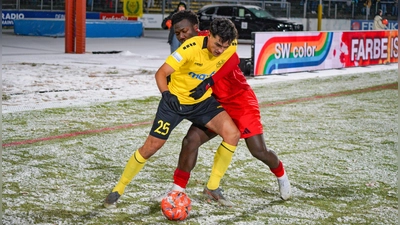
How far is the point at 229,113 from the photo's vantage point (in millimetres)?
5711

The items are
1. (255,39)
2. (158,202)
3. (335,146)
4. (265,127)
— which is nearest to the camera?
(158,202)

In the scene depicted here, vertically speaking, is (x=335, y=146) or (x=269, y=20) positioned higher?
(x=269, y=20)

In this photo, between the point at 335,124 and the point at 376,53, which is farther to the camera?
the point at 376,53

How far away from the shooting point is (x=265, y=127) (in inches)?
382

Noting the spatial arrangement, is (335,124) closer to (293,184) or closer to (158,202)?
(293,184)

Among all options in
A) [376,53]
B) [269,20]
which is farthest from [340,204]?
[269,20]

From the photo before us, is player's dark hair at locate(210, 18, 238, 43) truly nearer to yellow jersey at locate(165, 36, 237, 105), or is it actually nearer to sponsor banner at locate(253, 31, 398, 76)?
yellow jersey at locate(165, 36, 237, 105)

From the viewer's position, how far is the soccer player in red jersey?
18.4 feet

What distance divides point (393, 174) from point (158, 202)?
268 centimetres

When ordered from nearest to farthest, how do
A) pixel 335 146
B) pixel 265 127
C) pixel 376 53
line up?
1. pixel 335 146
2. pixel 265 127
3. pixel 376 53

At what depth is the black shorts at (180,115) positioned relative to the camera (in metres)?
5.35

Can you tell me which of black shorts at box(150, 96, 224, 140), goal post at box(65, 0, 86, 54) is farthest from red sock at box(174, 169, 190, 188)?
goal post at box(65, 0, 86, 54)

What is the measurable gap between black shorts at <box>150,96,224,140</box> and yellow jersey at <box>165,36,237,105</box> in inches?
2.2

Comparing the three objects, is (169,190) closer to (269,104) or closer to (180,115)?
(180,115)
